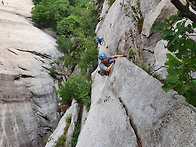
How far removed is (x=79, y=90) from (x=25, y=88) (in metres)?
6.65

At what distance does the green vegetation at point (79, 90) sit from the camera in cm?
947

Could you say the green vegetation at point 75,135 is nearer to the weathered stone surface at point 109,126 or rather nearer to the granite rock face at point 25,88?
the weathered stone surface at point 109,126

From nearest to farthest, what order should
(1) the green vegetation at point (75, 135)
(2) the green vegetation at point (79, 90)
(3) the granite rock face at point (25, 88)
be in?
(1) the green vegetation at point (75, 135)
(2) the green vegetation at point (79, 90)
(3) the granite rock face at point (25, 88)

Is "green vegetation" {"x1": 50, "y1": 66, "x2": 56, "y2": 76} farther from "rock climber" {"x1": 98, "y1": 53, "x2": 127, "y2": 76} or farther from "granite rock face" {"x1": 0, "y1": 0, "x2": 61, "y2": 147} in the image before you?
"rock climber" {"x1": 98, "y1": 53, "x2": 127, "y2": 76}

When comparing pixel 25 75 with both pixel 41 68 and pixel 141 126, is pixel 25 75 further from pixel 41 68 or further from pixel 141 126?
pixel 141 126

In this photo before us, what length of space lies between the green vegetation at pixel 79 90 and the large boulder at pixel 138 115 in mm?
2611

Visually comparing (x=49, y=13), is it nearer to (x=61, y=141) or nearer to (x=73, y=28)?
(x=73, y=28)

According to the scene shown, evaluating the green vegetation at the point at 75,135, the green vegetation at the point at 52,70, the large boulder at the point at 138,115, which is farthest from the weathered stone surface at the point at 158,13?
the green vegetation at the point at 52,70

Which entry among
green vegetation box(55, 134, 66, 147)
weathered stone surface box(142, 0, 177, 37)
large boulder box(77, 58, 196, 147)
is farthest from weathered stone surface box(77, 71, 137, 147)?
green vegetation box(55, 134, 66, 147)

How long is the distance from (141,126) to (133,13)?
568 cm

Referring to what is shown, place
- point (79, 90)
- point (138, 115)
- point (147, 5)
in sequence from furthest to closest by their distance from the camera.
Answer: point (79, 90), point (147, 5), point (138, 115)

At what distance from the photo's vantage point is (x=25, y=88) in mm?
13766

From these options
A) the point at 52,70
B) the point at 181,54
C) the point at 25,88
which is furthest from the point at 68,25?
the point at 181,54

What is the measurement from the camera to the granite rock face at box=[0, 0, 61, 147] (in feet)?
38.2
